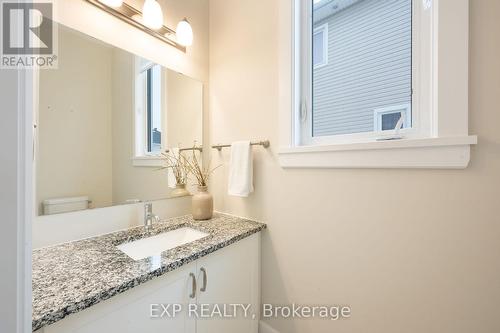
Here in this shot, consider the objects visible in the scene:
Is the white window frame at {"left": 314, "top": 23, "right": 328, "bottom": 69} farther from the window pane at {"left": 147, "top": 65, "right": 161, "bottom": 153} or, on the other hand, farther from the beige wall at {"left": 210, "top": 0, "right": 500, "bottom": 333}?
the window pane at {"left": 147, "top": 65, "right": 161, "bottom": 153}

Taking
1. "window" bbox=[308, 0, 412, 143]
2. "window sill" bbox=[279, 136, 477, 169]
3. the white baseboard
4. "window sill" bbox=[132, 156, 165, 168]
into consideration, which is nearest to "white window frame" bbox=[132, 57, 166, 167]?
"window sill" bbox=[132, 156, 165, 168]

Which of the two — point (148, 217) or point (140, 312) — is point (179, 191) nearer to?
point (148, 217)

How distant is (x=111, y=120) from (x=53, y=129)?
0.77 feet

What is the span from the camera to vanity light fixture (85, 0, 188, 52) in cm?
110

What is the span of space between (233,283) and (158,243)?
0.45m

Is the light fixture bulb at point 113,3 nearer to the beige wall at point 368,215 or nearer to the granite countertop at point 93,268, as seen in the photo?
the beige wall at point 368,215

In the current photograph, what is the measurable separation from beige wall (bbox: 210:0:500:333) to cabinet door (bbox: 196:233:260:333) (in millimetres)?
109

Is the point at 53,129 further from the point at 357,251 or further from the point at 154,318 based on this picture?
the point at 357,251

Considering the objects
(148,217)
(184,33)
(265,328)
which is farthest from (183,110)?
(265,328)

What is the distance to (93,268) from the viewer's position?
768 mm

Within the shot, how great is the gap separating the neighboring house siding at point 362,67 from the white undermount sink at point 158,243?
951 mm

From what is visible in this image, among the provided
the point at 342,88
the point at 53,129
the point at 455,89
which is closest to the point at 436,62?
the point at 455,89

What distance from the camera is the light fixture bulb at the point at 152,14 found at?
3.98ft

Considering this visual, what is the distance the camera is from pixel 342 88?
1176mm
